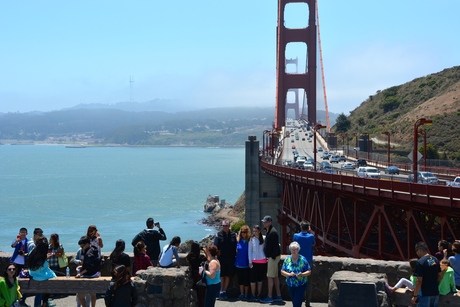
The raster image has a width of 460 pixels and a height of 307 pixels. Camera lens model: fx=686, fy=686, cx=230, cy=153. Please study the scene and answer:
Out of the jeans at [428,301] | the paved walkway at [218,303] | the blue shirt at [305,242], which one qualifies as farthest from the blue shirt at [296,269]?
the jeans at [428,301]

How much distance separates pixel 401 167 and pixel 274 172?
7.96m

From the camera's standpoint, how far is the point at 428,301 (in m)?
7.96

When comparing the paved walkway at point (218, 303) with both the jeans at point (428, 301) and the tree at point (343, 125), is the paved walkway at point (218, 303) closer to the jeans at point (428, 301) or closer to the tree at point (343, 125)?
the jeans at point (428, 301)

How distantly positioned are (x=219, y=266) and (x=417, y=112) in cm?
8174

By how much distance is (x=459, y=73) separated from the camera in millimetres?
102750

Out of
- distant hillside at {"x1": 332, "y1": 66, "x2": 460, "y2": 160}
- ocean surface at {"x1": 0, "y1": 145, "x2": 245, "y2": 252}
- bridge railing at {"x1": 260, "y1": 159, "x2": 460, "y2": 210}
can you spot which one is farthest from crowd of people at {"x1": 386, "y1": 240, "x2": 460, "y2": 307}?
distant hillside at {"x1": 332, "y1": 66, "x2": 460, "y2": 160}

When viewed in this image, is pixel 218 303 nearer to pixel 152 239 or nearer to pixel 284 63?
pixel 152 239

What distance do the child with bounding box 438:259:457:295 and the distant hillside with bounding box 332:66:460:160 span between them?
5600 cm

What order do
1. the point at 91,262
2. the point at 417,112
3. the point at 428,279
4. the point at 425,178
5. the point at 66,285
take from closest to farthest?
the point at 428,279, the point at 66,285, the point at 91,262, the point at 425,178, the point at 417,112

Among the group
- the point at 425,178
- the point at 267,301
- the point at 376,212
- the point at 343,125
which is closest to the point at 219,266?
the point at 267,301

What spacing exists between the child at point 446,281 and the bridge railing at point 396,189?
9.55m

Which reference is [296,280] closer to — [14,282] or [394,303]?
[394,303]

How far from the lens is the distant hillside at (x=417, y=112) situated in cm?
7031

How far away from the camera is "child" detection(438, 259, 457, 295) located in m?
8.12
